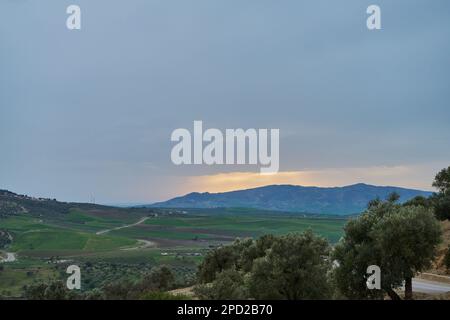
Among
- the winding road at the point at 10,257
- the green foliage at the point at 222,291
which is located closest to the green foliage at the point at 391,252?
the green foliage at the point at 222,291

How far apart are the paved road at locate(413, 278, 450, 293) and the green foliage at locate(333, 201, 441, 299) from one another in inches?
328

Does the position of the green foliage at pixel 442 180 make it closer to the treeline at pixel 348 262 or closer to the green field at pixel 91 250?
the green field at pixel 91 250

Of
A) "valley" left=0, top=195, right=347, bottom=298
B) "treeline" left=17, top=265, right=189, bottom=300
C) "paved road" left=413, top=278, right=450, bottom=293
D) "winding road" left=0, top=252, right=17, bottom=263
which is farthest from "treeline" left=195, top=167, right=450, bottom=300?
"winding road" left=0, top=252, right=17, bottom=263

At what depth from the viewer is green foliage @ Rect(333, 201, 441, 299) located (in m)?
31.6

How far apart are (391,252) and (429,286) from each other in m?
15.1

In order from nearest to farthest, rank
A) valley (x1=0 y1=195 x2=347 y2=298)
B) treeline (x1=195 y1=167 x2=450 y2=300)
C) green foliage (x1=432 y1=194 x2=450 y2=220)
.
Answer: treeline (x1=195 y1=167 x2=450 y2=300), green foliage (x1=432 y1=194 x2=450 y2=220), valley (x1=0 y1=195 x2=347 y2=298)

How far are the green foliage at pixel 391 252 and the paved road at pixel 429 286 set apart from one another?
27.4 feet

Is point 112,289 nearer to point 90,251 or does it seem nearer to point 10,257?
point 10,257

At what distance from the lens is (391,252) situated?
1244 inches

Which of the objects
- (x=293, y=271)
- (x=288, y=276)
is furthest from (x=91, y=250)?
(x=293, y=271)

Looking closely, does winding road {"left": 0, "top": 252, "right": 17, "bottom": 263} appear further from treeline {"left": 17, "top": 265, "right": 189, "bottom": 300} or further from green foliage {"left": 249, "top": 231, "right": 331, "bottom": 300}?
green foliage {"left": 249, "top": 231, "right": 331, "bottom": 300}

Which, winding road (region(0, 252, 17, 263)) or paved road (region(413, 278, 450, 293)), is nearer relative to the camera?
paved road (region(413, 278, 450, 293))
